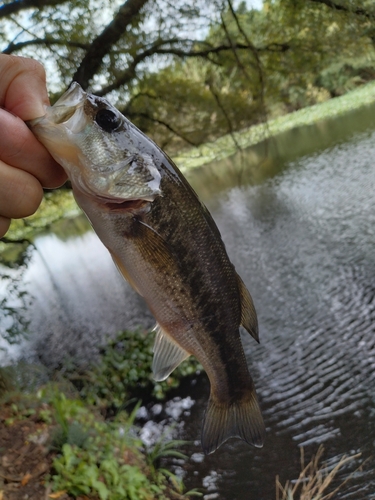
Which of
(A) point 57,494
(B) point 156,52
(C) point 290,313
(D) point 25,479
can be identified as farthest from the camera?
(B) point 156,52

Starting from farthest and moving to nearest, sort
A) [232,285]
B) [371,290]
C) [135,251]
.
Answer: [371,290] < [232,285] < [135,251]

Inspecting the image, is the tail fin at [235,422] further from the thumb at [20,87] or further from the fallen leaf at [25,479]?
the fallen leaf at [25,479]

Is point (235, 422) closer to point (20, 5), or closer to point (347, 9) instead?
point (20, 5)


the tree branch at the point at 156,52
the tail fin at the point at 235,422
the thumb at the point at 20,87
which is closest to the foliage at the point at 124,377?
the tail fin at the point at 235,422

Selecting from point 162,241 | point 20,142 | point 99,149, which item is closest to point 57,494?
point 162,241

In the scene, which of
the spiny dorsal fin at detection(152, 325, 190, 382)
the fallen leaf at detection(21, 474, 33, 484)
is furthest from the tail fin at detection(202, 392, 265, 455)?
the fallen leaf at detection(21, 474, 33, 484)

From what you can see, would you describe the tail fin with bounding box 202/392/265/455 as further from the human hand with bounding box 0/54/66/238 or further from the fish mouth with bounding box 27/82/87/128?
the fish mouth with bounding box 27/82/87/128

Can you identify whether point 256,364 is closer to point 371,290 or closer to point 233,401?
point 371,290

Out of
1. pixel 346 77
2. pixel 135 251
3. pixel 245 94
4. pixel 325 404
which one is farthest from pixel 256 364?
pixel 346 77
